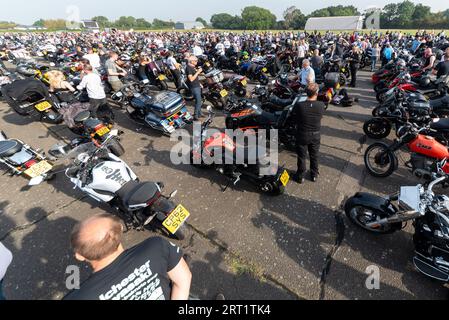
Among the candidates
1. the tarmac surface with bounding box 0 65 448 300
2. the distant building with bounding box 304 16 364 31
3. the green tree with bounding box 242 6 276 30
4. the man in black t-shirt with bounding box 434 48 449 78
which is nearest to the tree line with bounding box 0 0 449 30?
the green tree with bounding box 242 6 276 30

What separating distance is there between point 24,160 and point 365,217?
22.1ft

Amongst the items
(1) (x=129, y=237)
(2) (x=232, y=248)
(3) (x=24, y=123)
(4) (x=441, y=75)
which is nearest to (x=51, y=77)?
(3) (x=24, y=123)

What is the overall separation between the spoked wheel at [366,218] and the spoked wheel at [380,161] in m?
1.69

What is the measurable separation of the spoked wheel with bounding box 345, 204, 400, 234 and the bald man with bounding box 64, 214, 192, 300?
9.45 feet

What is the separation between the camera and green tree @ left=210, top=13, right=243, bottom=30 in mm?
99312

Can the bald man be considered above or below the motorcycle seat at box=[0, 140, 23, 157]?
above

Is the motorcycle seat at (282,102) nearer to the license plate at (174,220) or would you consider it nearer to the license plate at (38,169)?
the license plate at (174,220)

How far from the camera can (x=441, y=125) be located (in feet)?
14.5

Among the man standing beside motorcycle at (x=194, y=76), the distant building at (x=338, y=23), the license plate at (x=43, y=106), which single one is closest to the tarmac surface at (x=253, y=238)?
the man standing beside motorcycle at (x=194, y=76)

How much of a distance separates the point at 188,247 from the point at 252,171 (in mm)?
1739

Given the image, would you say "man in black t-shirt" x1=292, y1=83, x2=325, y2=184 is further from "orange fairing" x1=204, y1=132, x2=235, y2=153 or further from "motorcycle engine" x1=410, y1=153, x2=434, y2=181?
"motorcycle engine" x1=410, y1=153, x2=434, y2=181
